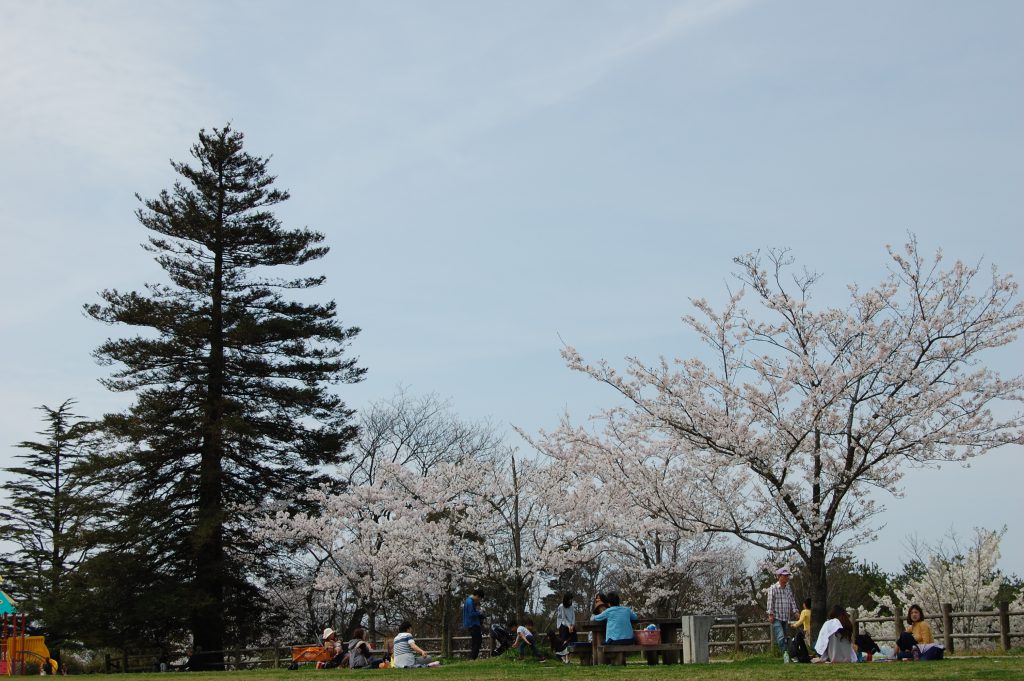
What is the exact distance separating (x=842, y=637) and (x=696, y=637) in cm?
223

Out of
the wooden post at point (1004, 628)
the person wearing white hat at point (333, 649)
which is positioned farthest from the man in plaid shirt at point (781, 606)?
the person wearing white hat at point (333, 649)

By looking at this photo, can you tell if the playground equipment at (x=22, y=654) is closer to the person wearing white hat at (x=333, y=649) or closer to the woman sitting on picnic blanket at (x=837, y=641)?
the person wearing white hat at (x=333, y=649)

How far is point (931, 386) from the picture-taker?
18328 mm

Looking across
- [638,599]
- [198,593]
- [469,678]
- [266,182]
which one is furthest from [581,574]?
[469,678]

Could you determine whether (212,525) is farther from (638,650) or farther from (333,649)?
(638,650)

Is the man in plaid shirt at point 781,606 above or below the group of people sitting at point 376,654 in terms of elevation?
above

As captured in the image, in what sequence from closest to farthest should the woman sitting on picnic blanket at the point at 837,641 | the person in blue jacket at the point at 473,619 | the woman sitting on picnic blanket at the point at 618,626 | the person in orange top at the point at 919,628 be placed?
the woman sitting on picnic blanket at the point at 837,641 → the person in orange top at the point at 919,628 → the woman sitting on picnic blanket at the point at 618,626 → the person in blue jacket at the point at 473,619

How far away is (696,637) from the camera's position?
15.7 metres

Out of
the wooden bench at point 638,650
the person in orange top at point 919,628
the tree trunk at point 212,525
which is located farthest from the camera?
the tree trunk at point 212,525

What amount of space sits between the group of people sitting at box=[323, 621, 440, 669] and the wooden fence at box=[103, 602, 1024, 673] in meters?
4.77

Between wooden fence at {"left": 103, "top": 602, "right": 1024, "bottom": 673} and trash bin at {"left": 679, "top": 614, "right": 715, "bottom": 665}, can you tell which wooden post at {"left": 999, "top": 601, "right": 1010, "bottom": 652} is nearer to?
wooden fence at {"left": 103, "top": 602, "right": 1024, "bottom": 673}

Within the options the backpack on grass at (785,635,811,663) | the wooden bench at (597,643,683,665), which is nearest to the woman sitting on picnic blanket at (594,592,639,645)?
the wooden bench at (597,643,683,665)

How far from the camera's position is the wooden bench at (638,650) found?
15.8 m

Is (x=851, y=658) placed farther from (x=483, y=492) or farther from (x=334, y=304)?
(x=334, y=304)
